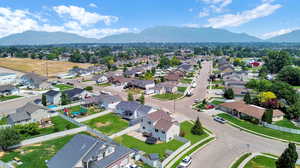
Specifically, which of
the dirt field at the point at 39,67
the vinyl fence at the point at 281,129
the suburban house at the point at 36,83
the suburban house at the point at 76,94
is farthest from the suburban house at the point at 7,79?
the vinyl fence at the point at 281,129

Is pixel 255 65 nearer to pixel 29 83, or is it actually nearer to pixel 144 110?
pixel 144 110

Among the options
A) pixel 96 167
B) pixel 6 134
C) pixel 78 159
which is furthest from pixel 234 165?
pixel 6 134

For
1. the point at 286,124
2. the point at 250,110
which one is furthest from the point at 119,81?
the point at 286,124

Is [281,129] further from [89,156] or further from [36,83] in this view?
[36,83]

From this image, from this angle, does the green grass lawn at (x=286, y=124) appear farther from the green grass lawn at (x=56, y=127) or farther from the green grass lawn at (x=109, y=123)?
the green grass lawn at (x=56, y=127)

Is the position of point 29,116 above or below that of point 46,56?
below

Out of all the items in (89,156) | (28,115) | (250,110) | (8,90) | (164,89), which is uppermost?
(164,89)

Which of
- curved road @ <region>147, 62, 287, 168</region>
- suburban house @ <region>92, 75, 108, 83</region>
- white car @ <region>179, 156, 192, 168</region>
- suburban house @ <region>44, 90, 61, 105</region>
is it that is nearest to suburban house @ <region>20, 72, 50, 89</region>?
suburban house @ <region>92, 75, 108, 83</region>
